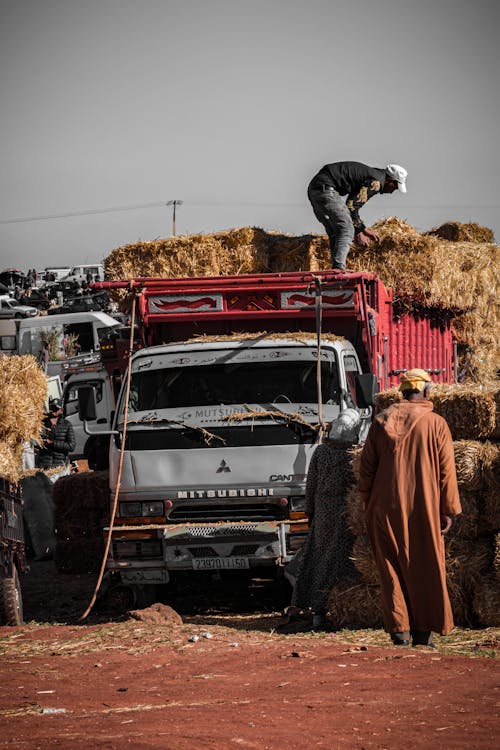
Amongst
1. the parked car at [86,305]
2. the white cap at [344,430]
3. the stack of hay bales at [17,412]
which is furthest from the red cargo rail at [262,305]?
the parked car at [86,305]

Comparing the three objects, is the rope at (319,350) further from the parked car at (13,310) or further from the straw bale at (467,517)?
→ the parked car at (13,310)

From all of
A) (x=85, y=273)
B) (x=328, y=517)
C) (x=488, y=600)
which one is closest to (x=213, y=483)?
(x=328, y=517)

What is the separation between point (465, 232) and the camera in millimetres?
17172

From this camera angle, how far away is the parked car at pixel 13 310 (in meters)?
35.9

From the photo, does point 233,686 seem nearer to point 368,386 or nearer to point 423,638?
point 423,638

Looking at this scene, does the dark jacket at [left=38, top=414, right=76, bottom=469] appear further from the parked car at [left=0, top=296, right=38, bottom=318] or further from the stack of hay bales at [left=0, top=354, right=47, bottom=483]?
the parked car at [left=0, top=296, right=38, bottom=318]

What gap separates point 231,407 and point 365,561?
222cm

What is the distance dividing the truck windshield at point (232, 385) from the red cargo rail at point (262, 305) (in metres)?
0.95

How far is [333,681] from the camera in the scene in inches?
277

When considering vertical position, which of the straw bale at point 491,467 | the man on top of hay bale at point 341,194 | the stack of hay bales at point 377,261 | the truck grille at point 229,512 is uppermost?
the man on top of hay bale at point 341,194

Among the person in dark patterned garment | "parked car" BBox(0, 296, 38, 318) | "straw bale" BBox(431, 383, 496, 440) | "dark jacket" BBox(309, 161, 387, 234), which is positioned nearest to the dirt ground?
the person in dark patterned garment

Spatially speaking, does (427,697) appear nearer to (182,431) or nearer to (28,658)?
(28,658)

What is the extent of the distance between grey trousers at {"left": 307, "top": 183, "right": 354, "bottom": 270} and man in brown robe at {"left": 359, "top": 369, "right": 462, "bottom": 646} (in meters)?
5.70

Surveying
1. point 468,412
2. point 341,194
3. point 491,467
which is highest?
point 341,194
